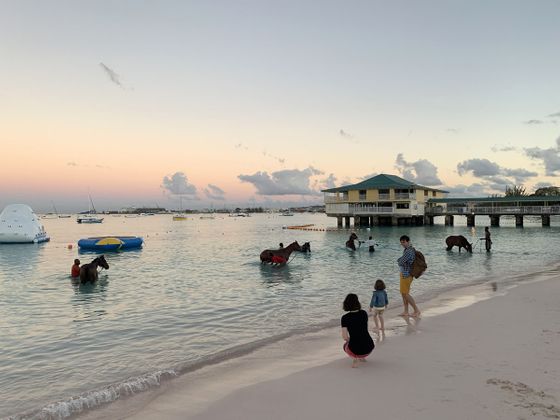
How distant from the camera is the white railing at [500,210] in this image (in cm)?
6500

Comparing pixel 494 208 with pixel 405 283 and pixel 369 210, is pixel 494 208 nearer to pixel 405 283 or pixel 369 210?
pixel 369 210

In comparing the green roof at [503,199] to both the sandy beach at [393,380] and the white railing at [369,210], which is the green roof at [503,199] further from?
the sandy beach at [393,380]


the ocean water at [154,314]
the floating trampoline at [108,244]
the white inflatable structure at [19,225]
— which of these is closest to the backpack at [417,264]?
the ocean water at [154,314]

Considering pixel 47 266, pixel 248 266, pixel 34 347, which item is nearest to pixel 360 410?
pixel 34 347

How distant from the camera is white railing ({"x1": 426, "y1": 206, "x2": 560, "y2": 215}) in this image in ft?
213

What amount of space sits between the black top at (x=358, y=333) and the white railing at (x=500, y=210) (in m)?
69.4

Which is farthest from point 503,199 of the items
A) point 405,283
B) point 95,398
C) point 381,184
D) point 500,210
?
point 95,398

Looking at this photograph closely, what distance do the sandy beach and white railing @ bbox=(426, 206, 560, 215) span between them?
64504 millimetres

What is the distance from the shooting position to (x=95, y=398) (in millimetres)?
6824

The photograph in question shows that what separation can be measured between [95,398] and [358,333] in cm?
455

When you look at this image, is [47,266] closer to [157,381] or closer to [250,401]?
[157,381]

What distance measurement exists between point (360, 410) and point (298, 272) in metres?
17.8

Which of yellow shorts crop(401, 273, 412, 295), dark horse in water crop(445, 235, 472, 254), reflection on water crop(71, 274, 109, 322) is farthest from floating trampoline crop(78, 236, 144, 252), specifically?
yellow shorts crop(401, 273, 412, 295)

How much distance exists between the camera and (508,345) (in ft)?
27.9
